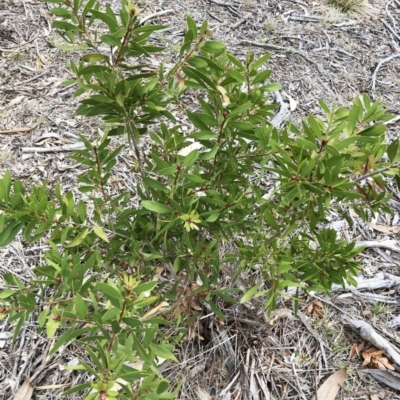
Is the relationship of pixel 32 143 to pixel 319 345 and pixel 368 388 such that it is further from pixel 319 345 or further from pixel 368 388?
pixel 368 388

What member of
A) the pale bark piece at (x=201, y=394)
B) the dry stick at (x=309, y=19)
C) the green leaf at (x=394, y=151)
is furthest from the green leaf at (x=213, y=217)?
the dry stick at (x=309, y=19)

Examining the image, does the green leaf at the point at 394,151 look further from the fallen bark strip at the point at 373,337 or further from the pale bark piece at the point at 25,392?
the pale bark piece at the point at 25,392

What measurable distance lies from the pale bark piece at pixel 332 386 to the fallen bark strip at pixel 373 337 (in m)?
0.20

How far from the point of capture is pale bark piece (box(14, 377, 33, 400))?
1705mm

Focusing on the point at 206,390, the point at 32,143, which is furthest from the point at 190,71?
the point at 32,143

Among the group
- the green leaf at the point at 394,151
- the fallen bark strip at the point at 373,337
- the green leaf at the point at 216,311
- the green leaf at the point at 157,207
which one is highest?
the green leaf at the point at 394,151

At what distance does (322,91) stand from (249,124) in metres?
2.30

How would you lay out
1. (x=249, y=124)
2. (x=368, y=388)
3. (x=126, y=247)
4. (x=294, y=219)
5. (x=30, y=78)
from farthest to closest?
1. (x=30, y=78)
2. (x=368, y=388)
3. (x=126, y=247)
4. (x=294, y=219)
5. (x=249, y=124)

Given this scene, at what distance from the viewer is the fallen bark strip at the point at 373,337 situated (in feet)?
6.18

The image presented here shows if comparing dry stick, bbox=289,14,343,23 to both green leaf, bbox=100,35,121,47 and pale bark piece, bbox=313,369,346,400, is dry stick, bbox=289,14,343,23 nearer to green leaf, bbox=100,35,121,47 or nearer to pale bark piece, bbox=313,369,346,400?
pale bark piece, bbox=313,369,346,400

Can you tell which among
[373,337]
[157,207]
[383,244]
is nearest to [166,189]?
[157,207]

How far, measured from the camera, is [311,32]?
3.67 m

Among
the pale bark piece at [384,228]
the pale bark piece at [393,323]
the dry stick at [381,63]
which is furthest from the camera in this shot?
the dry stick at [381,63]

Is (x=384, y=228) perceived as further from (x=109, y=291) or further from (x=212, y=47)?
(x=109, y=291)
